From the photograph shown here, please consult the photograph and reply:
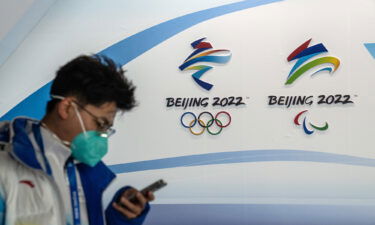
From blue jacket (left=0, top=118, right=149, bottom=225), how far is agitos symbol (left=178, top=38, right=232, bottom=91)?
1674 mm

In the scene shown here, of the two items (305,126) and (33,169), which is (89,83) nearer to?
(33,169)

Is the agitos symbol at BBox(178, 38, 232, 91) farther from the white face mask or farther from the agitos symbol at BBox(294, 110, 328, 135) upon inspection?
the white face mask

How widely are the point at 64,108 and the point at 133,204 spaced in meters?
0.40

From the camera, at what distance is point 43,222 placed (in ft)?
3.85

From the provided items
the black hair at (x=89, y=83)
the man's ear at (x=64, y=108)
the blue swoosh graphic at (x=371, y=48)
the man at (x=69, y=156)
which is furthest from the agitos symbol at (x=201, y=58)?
the man's ear at (x=64, y=108)

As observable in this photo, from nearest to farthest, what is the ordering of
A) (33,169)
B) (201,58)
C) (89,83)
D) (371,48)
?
1. (33,169)
2. (89,83)
3. (371,48)
4. (201,58)

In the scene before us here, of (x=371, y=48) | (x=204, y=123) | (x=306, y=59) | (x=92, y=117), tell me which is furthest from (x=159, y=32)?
(x=92, y=117)

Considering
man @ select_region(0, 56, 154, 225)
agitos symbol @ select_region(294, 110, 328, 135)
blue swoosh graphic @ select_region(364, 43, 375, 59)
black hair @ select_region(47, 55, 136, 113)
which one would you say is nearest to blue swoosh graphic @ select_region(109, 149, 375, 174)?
agitos symbol @ select_region(294, 110, 328, 135)

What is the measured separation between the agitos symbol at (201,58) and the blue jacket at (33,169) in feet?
5.49

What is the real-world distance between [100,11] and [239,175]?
168 cm

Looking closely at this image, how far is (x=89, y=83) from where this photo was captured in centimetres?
132

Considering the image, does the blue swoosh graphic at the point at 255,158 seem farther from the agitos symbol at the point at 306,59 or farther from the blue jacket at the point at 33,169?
the blue jacket at the point at 33,169

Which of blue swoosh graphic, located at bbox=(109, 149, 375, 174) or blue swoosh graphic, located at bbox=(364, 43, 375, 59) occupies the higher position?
blue swoosh graphic, located at bbox=(364, 43, 375, 59)

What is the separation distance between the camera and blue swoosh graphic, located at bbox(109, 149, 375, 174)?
2.98 m
